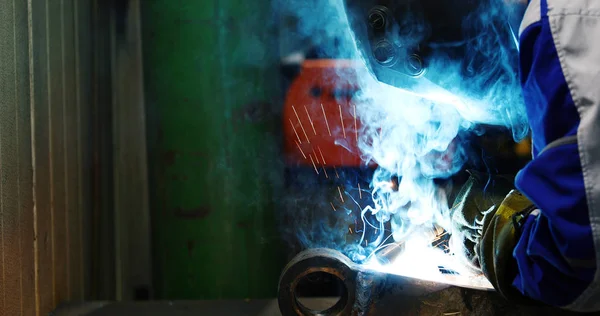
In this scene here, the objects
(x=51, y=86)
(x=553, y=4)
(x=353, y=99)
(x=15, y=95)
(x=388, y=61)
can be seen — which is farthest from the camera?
(x=353, y=99)

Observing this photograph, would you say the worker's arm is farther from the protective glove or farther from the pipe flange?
the pipe flange

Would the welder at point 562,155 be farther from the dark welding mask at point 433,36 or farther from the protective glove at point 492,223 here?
the dark welding mask at point 433,36

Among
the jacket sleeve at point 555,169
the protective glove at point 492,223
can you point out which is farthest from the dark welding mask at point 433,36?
the jacket sleeve at point 555,169

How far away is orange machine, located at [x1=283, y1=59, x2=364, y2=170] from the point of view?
2225mm

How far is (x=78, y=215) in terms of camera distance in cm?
203

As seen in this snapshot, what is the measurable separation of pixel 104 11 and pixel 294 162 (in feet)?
3.87

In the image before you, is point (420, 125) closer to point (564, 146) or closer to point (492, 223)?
point (492, 223)

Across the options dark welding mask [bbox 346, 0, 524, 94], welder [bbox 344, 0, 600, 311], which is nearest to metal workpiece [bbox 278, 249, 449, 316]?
welder [bbox 344, 0, 600, 311]

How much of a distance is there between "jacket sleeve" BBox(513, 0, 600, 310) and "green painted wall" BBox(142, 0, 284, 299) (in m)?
1.47

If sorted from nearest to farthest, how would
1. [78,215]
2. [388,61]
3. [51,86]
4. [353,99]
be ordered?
[388,61] < [51,86] < [78,215] < [353,99]

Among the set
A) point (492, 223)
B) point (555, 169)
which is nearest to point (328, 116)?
point (492, 223)

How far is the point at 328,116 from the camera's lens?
2.24 m

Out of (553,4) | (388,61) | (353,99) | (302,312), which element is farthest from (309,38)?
(553,4)

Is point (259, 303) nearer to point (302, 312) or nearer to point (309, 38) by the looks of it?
point (302, 312)
